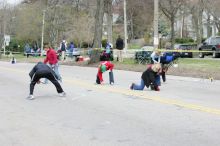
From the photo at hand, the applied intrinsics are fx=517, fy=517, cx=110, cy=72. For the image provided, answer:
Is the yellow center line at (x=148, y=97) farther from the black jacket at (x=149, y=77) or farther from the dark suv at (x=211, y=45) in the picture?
the dark suv at (x=211, y=45)

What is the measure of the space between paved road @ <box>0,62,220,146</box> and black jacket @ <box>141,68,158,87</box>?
0.96 feet

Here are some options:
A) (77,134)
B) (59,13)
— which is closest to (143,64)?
(77,134)

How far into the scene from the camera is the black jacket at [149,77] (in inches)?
656

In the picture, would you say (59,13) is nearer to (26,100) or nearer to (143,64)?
(143,64)

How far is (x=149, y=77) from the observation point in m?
16.7

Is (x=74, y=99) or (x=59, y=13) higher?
(x=59, y=13)

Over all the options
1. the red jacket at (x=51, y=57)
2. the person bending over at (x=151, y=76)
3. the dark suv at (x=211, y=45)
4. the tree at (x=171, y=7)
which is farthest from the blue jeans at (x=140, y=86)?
the tree at (x=171, y=7)

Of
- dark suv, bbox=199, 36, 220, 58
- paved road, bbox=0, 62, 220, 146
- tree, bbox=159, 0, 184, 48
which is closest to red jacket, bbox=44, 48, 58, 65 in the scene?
A: paved road, bbox=0, 62, 220, 146

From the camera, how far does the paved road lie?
8.93m

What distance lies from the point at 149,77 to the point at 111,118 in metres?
5.55

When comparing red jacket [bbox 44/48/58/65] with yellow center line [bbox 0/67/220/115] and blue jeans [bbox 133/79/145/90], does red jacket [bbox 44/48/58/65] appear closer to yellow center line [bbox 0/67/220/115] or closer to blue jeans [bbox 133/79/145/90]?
yellow center line [bbox 0/67/220/115]

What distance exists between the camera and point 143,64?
32.6 metres

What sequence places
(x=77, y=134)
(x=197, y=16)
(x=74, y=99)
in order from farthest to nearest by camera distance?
(x=197, y=16)
(x=74, y=99)
(x=77, y=134)

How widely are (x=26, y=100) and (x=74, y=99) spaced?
143 centimetres
